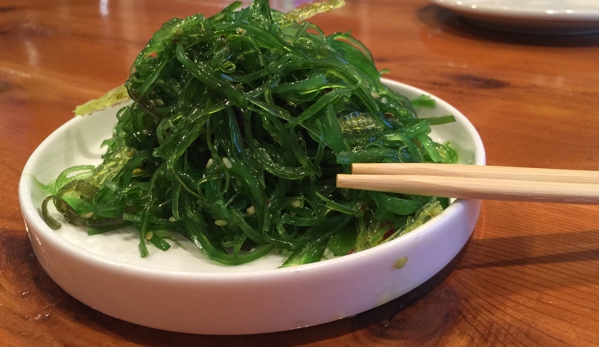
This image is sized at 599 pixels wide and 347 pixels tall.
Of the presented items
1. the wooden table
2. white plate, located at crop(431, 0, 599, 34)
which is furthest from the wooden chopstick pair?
white plate, located at crop(431, 0, 599, 34)

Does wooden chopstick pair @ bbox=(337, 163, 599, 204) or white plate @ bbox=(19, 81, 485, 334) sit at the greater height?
wooden chopstick pair @ bbox=(337, 163, 599, 204)

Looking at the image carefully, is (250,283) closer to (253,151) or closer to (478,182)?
(253,151)

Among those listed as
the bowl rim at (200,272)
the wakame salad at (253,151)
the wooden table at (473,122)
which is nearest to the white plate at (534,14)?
the wooden table at (473,122)

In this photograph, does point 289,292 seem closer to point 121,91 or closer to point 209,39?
point 209,39

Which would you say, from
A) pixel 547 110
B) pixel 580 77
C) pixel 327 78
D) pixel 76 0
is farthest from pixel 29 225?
pixel 76 0

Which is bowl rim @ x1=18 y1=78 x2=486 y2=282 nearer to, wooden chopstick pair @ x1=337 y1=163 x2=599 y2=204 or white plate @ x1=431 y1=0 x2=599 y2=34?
wooden chopstick pair @ x1=337 y1=163 x2=599 y2=204
